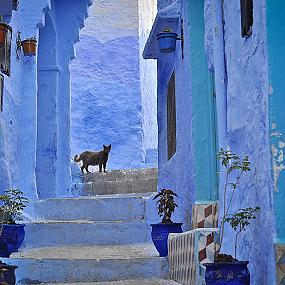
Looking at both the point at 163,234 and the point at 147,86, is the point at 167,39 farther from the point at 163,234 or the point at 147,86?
the point at 147,86

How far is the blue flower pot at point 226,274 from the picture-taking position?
3682 mm

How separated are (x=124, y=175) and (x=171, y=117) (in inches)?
150

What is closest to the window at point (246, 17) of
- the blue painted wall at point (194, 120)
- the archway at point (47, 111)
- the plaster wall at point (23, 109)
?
the blue painted wall at point (194, 120)

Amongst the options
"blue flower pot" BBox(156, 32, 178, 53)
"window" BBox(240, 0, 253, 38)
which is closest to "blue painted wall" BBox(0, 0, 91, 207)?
"blue flower pot" BBox(156, 32, 178, 53)

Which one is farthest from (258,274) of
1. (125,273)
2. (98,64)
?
(98,64)

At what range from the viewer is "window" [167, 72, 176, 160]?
8939mm

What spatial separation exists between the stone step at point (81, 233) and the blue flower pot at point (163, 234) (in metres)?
1.35

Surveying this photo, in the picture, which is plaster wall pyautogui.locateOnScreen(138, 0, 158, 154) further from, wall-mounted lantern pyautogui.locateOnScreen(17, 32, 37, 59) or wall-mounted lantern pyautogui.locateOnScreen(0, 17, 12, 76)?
wall-mounted lantern pyautogui.locateOnScreen(0, 17, 12, 76)

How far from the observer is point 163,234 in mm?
6773

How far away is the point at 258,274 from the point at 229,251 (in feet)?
2.97

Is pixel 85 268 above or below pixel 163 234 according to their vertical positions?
below

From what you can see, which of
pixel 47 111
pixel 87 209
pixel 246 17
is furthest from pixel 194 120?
pixel 47 111

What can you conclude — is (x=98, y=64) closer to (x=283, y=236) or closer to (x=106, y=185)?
(x=106, y=185)

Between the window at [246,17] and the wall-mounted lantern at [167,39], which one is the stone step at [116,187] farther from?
the window at [246,17]
